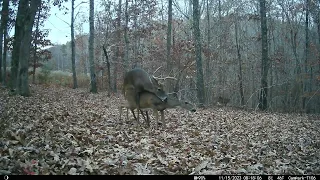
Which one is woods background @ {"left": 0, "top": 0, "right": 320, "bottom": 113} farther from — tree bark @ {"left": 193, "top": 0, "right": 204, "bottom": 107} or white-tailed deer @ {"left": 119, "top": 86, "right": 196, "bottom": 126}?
white-tailed deer @ {"left": 119, "top": 86, "right": 196, "bottom": 126}

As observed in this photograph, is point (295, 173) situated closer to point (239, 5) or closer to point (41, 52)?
point (239, 5)

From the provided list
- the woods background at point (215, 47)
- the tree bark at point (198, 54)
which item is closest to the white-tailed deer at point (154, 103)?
the tree bark at point (198, 54)

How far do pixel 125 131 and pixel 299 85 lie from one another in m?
20.6

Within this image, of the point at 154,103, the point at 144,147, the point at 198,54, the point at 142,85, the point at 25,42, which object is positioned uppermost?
the point at 25,42

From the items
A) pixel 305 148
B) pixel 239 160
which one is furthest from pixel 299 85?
pixel 239 160

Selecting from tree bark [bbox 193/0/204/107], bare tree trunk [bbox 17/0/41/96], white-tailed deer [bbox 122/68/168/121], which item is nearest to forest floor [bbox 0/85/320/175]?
white-tailed deer [bbox 122/68/168/121]

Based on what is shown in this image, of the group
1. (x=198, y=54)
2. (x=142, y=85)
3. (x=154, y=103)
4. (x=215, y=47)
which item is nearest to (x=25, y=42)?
(x=142, y=85)

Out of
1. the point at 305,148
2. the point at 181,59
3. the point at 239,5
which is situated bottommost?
the point at 305,148

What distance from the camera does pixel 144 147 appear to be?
22.2 ft

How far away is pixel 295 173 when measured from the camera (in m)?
5.51

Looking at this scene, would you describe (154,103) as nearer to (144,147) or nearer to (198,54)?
(144,147)

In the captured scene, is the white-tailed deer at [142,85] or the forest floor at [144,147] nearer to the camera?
the forest floor at [144,147]

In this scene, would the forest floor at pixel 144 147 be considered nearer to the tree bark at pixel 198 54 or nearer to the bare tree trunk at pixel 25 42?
the bare tree trunk at pixel 25 42

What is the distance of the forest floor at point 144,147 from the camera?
507cm
